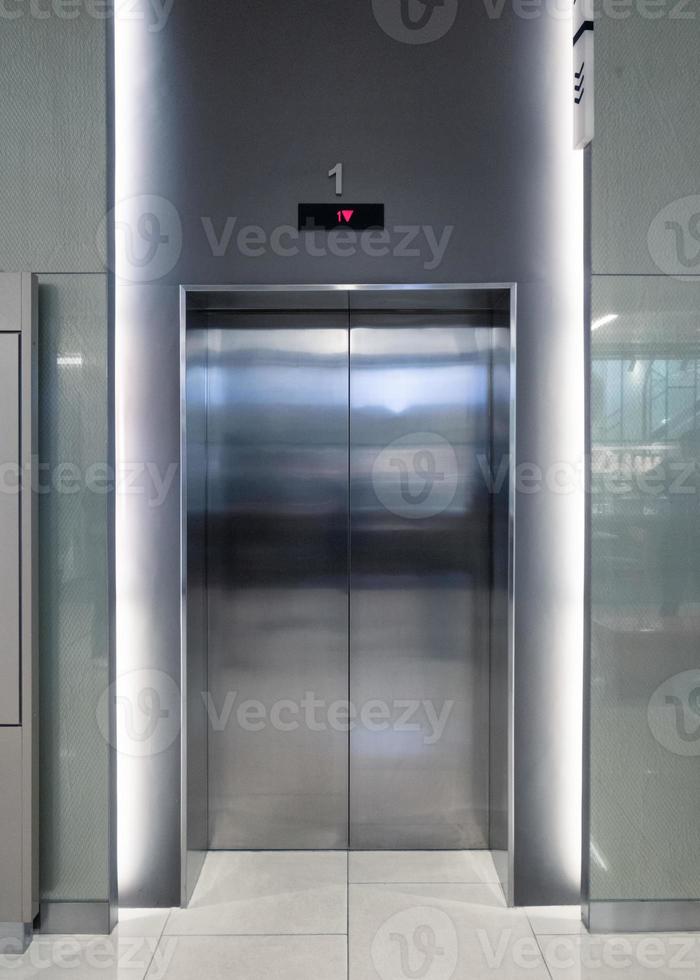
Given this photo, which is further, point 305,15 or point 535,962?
point 305,15

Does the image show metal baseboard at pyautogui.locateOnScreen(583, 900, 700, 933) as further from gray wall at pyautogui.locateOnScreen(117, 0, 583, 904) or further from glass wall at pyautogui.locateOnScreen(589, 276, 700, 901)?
gray wall at pyautogui.locateOnScreen(117, 0, 583, 904)

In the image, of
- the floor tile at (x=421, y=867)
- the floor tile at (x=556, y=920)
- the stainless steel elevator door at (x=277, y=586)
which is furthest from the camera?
the stainless steel elevator door at (x=277, y=586)

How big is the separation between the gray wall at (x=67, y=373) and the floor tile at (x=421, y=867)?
3.64ft

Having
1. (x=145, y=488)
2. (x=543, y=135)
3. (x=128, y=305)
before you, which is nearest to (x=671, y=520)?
(x=543, y=135)

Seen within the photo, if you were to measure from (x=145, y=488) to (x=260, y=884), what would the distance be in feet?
5.84

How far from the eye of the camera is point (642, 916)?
3.00 m

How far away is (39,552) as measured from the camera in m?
2.98

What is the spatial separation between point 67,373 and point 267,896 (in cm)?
231

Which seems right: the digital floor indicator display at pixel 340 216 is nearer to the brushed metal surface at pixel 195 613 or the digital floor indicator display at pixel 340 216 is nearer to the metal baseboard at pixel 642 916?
the brushed metal surface at pixel 195 613

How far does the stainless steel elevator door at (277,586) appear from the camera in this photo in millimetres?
3469

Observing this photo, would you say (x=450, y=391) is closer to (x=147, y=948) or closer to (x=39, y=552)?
(x=39, y=552)

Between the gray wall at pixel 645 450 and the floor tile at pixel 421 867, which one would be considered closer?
the gray wall at pixel 645 450

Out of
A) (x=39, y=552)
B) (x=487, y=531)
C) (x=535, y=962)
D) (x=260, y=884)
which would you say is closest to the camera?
(x=535, y=962)

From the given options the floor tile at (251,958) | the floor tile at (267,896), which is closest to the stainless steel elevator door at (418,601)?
the floor tile at (267,896)
